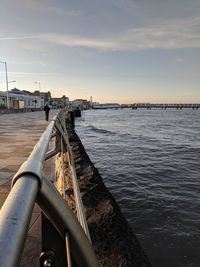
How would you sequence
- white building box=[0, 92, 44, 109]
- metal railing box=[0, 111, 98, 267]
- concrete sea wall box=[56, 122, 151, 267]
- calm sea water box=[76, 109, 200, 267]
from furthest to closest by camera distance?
white building box=[0, 92, 44, 109]
calm sea water box=[76, 109, 200, 267]
concrete sea wall box=[56, 122, 151, 267]
metal railing box=[0, 111, 98, 267]

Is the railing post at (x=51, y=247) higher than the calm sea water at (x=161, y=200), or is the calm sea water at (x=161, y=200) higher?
the railing post at (x=51, y=247)

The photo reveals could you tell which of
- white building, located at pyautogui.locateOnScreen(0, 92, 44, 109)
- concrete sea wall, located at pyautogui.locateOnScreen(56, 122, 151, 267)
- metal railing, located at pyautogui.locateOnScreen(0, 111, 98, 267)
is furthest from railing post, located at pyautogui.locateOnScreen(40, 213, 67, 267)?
white building, located at pyautogui.locateOnScreen(0, 92, 44, 109)

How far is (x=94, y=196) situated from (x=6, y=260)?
16.4 feet

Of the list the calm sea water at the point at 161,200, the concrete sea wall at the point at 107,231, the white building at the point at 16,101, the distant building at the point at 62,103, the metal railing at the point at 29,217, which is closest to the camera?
the metal railing at the point at 29,217

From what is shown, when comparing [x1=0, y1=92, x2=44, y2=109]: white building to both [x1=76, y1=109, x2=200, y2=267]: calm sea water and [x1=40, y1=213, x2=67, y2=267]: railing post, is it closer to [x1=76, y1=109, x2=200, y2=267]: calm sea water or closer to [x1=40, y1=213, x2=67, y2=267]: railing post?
[x1=76, y1=109, x2=200, y2=267]: calm sea water

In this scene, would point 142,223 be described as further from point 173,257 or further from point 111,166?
point 111,166

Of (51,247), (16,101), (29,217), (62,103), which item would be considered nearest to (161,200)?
(51,247)

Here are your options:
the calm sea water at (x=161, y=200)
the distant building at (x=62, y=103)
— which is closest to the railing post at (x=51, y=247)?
the calm sea water at (x=161, y=200)

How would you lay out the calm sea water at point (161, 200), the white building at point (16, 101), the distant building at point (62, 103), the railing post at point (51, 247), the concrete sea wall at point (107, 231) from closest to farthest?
the railing post at point (51, 247) < the concrete sea wall at point (107, 231) < the calm sea water at point (161, 200) < the white building at point (16, 101) < the distant building at point (62, 103)

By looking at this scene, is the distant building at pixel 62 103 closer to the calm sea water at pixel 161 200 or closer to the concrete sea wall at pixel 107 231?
the calm sea water at pixel 161 200

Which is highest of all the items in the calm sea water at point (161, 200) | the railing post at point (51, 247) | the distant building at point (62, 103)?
the railing post at point (51, 247)

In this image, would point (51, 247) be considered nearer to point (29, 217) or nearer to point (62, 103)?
point (29, 217)

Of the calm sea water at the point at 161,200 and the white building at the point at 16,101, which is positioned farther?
the white building at the point at 16,101

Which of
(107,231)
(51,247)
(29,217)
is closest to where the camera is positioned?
(29,217)
